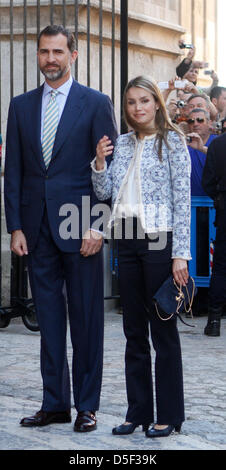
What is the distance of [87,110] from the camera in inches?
201

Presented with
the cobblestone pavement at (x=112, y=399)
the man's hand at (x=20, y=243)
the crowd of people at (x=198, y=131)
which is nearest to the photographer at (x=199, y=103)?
the crowd of people at (x=198, y=131)

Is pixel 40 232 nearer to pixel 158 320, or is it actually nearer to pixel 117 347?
pixel 158 320

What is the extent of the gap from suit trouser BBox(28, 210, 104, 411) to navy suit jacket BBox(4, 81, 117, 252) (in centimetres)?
7

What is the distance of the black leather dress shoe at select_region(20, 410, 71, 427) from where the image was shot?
5059 mm

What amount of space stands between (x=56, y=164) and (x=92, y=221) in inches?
13.2

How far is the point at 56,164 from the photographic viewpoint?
200 inches

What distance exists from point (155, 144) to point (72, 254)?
732 millimetres

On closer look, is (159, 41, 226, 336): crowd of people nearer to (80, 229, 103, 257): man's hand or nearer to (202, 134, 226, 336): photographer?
(202, 134, 226, 336): photographer

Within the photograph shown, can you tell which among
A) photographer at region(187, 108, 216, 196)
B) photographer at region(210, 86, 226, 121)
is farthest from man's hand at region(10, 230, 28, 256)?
photographer at region(210, 86, 226, 121)

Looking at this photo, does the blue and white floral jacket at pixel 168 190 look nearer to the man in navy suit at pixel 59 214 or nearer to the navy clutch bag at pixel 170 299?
the navy clutch bag at pixel 170 299

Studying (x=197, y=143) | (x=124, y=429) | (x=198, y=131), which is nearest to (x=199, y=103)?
(x=198, y=131)

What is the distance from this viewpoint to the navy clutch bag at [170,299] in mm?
4660

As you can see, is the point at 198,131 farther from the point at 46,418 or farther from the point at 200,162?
the point at 46,418

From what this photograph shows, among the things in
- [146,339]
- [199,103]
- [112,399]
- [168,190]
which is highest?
[199,103]
